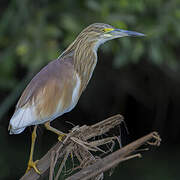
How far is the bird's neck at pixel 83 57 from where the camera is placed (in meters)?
2.26

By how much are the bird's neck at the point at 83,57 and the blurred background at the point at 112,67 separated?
6.51ft

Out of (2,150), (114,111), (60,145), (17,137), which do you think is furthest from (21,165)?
(60,145)

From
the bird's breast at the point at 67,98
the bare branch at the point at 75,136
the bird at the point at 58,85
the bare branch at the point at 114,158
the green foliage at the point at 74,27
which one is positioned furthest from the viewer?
the green foliage at the point at 74,27

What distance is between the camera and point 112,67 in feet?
18.9

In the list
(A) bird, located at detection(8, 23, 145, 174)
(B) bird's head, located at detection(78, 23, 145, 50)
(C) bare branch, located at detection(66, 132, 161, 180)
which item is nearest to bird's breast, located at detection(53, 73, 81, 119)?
(A) bird, located at detection(8, 23, 145, 174)

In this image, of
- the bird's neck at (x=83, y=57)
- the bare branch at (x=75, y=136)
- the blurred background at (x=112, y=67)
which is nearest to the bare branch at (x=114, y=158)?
the bare branch at (x=75, y=136)

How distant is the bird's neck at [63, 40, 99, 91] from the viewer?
7.41 ft

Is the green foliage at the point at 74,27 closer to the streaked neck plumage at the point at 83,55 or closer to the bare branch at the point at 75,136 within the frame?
the streaked neck plumage at the point at 83,55

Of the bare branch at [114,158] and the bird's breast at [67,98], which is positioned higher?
the bare branch at [114,158]

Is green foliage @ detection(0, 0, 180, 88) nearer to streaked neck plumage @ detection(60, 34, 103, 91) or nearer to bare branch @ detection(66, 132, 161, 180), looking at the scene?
streaked neck plumage @ detection(60, 34, 103, 91)

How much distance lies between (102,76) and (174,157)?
1.32 meters

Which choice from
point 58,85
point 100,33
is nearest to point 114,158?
point 58,85

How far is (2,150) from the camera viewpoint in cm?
573

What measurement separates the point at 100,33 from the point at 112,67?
11.4 ft
